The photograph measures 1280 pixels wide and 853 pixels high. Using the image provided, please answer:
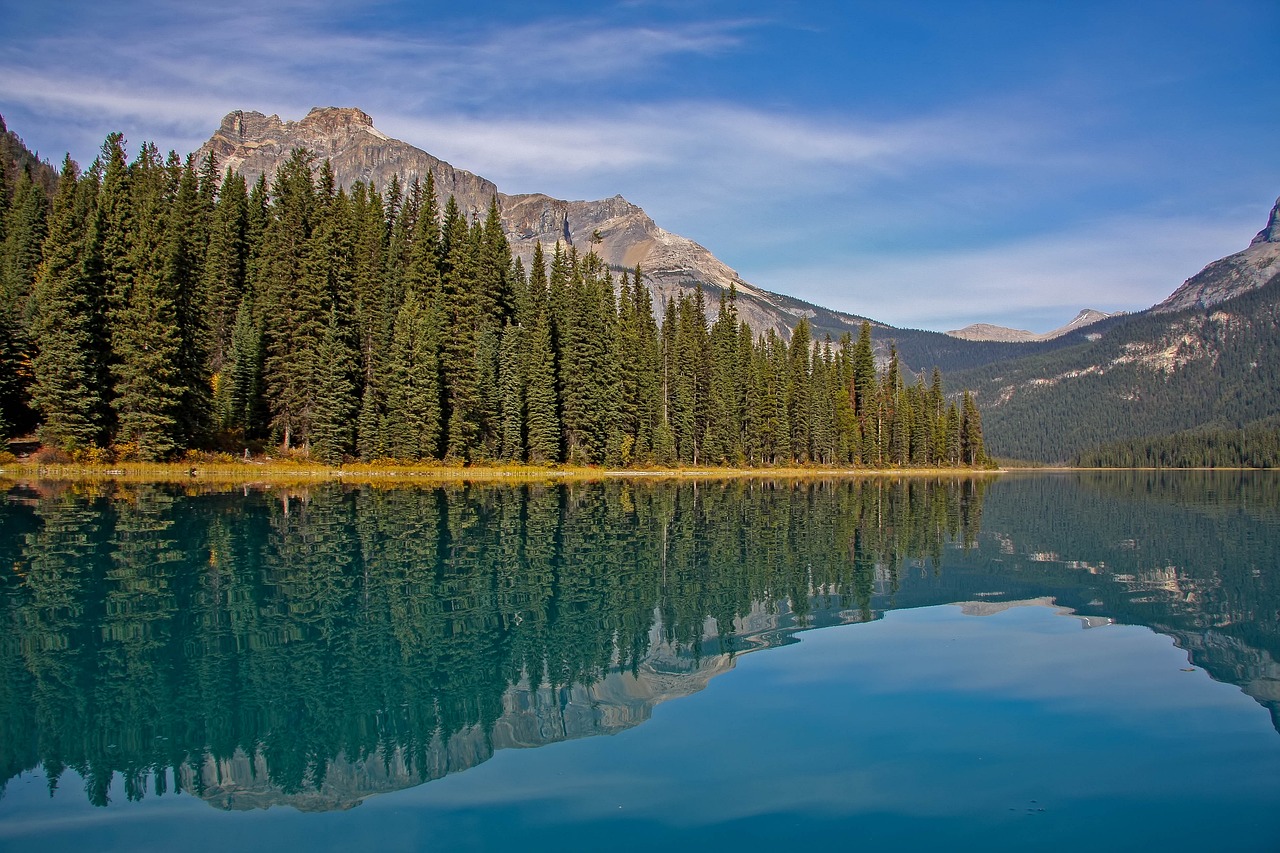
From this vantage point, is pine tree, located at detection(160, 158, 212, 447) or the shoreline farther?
pine tree, located at detection(160, 158, 212, 447)

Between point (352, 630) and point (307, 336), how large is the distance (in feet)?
181

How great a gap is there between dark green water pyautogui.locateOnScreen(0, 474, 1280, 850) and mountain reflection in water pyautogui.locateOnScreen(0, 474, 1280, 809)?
86 mm

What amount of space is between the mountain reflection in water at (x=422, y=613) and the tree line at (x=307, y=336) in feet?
57.2

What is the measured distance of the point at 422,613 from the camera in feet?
55.4

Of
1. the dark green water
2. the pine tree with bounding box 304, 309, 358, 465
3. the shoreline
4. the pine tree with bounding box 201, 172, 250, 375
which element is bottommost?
the dark green water

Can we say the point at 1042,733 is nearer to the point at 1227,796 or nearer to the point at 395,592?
the point at 1227,796

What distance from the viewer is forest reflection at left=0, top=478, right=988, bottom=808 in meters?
9.90

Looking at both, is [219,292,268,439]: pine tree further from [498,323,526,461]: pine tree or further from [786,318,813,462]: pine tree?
[786,318,813,462]: pine tree

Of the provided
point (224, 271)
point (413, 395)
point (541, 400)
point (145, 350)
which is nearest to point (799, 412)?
point (541, 400)

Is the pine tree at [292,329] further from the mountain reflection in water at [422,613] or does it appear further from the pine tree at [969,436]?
the pine tree at [969,436]

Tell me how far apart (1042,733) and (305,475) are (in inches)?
2304

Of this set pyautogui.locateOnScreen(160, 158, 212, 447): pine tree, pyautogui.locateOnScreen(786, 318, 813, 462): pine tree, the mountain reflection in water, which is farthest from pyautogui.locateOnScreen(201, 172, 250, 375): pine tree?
pyautogui.locateOnScreen(786, 318, 813, 462): pine tree

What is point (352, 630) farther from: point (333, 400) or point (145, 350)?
point (333, 400)

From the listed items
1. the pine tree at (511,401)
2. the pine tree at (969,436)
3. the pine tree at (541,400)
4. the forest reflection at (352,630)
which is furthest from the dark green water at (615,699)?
the pine tree at (969,436)
